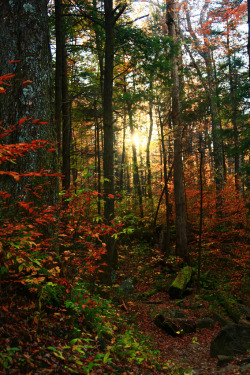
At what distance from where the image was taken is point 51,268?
3.89 metres

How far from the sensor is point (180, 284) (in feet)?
33.0

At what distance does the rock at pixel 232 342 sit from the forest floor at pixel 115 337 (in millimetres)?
232

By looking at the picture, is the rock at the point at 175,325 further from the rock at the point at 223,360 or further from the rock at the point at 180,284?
the rock at the point at 180,284

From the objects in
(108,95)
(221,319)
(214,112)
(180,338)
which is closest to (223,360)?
(180,338)

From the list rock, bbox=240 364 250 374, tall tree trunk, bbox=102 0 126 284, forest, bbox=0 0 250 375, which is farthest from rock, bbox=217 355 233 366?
tall tree trunk, bbox=102 0 126 284

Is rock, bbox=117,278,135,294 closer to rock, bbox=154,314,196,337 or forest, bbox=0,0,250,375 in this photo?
forest, bbox=0,0,250,375

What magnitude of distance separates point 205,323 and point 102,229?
5.84m

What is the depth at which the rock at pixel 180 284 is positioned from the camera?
32.3ft

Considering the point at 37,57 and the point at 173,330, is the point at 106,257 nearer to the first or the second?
the point at 173,330

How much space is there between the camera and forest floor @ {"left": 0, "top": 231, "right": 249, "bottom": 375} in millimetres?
2840

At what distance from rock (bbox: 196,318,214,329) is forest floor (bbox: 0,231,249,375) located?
0.17 m

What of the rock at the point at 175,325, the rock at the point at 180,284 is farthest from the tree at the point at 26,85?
the rock at the point at 180,284

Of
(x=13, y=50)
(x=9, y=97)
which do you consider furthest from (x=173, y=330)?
(x=13, y=50)

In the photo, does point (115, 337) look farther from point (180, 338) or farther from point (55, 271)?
point (180, 338)
